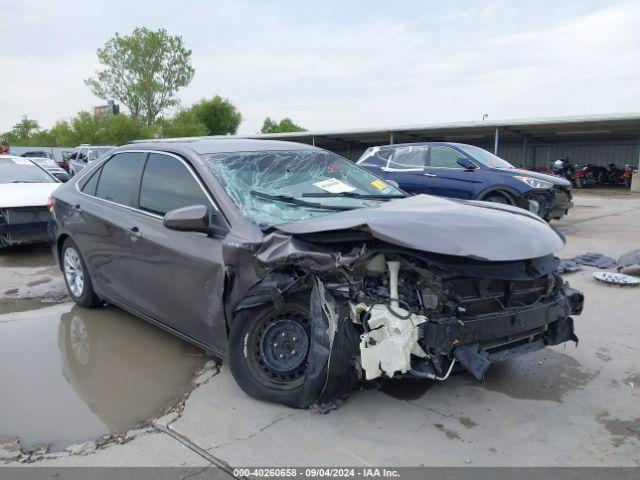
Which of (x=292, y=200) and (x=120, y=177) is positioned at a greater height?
(x=120, y=177)

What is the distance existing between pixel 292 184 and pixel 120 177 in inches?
66.9

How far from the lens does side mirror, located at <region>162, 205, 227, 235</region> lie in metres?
3.36

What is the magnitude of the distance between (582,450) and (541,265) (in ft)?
3.42

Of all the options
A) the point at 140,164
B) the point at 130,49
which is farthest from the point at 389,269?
the point at 130,49

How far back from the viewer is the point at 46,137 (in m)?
75.1

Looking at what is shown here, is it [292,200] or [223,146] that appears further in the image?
[223,146]

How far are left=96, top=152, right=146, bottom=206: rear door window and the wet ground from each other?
3.89 ft

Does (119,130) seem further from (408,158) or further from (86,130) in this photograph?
(408,158)

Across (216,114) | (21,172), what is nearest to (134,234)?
(21,172)

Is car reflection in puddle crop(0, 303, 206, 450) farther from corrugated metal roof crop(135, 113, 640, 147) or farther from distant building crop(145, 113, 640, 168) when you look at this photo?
distant building crop(145, 113, 640, 168)

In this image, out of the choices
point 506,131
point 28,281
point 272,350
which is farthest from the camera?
point 506,131

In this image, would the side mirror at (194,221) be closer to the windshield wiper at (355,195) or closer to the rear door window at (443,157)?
the windshield wiper at (355,195)

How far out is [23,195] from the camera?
7.95 meters

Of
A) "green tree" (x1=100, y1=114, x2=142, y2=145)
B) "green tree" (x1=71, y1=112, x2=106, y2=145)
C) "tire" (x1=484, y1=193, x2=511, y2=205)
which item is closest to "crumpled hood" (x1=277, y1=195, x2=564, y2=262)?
"tire" (x1=484, y1=193, x2=511, y2=205)
